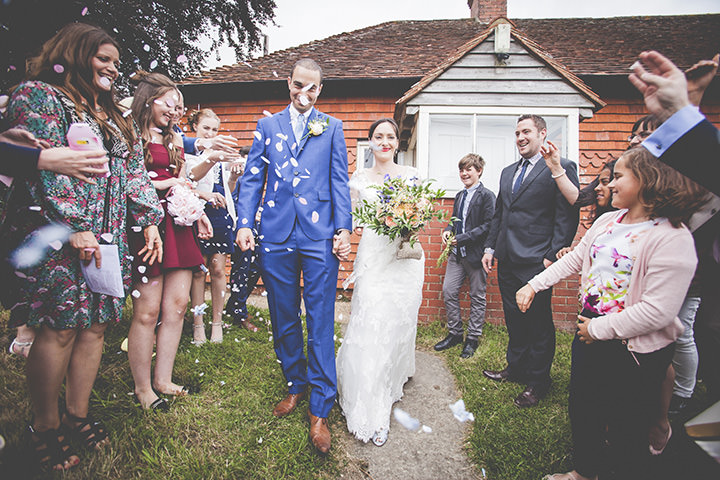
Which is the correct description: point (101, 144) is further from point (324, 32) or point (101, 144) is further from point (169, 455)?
point (324, 32)

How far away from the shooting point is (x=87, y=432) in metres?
1.98

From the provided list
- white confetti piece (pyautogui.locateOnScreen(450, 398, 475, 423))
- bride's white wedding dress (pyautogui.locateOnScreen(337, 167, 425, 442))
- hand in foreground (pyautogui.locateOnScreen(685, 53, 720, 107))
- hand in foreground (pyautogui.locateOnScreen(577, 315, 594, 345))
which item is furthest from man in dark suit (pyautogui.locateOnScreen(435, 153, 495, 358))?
hand in foreground (pyautogui.locateOnScreen(685, 53, 720, 107))

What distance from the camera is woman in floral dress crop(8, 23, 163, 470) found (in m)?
1.68

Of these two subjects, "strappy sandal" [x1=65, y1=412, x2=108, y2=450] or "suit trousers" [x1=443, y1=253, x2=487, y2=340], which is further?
"suit trousers" [x1=443, y1=253, x2=487, y2=340]

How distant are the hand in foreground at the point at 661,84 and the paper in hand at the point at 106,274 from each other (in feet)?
8.07

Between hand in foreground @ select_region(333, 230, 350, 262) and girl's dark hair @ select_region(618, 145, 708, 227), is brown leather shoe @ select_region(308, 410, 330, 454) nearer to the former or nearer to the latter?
hand in foreground @ select_region(333, 230, 350, 262)

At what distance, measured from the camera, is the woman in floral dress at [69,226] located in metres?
1.68

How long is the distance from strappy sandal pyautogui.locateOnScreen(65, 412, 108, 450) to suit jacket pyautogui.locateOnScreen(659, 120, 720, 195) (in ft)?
10.2

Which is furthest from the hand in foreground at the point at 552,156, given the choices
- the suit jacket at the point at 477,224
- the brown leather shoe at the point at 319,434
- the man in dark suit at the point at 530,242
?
the brown leather shoe at the point at 319,434

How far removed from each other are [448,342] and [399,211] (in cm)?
227

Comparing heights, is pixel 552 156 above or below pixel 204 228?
above

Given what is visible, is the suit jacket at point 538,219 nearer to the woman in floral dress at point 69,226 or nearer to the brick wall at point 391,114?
the brick wall at point 391,114

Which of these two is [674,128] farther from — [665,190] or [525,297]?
[525,297]

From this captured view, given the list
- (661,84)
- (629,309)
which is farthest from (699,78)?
(629,309)
